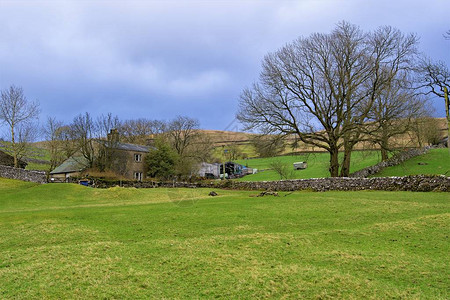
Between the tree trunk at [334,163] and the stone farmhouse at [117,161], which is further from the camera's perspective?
the stone farmhouse at [117,161]

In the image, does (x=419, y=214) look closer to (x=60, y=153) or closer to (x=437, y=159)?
(x=437, y=159)

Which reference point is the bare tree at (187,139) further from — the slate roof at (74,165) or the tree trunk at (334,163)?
the tree trunk at (334,163)

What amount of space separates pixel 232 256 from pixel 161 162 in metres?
55.5

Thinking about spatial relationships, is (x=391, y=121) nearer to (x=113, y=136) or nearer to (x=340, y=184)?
(x=340, y=184)

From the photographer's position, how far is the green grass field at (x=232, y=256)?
679 cm

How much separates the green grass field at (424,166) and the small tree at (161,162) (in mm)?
37080

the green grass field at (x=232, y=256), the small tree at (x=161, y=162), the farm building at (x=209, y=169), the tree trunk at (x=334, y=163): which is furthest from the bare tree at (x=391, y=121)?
the farm building at (x=209, y=169)

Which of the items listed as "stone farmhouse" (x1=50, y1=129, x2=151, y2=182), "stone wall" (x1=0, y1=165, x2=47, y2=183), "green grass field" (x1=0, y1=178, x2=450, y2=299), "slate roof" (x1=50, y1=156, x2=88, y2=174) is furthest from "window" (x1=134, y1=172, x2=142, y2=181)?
"green grass field" (x1=0, y1=178, x2=450, y2=299)

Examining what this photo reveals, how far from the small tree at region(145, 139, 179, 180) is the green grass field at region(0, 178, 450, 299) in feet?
157

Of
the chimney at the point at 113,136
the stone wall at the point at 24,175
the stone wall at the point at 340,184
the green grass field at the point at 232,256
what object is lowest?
the green grass field at the point at 232,256

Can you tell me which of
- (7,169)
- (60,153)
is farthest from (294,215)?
(60,153)

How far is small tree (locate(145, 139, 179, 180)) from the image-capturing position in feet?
208

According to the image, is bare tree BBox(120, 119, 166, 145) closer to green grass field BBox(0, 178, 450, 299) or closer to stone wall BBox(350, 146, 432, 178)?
stone wall BBox(350, 146, 432, 178)

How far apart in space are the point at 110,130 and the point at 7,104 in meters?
16.9
